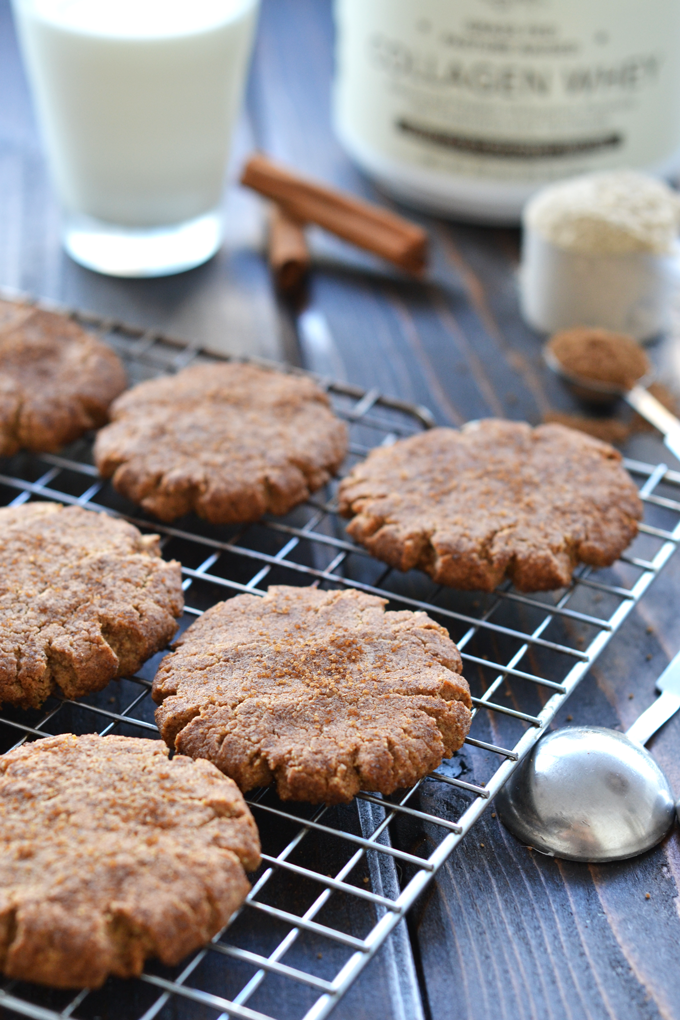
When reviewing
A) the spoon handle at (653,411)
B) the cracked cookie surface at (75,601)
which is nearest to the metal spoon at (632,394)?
the spoon handle at (653,411)

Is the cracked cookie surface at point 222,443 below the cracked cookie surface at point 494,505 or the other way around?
below

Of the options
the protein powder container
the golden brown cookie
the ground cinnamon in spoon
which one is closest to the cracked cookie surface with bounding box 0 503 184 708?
the golden brown cookie

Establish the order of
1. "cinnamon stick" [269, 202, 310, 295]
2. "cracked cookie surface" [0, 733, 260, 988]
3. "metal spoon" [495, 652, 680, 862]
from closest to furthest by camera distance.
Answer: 1. "cracked cookie surface" [0, 733, 260, 988]
2. "metal spoon" [495, 652, 680, 862]
3. "cinnamon stick" [269, 202, 310, 295]

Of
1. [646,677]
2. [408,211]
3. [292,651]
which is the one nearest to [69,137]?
[408,211]

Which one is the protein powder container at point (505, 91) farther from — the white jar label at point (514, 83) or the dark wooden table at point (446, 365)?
the dark wooden table at point (446, 365)

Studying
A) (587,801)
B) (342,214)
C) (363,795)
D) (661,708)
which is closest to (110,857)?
(363,795)

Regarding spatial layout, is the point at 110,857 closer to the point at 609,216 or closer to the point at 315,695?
the point at 315,695

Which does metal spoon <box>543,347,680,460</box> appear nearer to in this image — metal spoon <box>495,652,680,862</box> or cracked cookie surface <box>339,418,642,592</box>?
cracked cookie surface <box>339,418,642,592</box>
